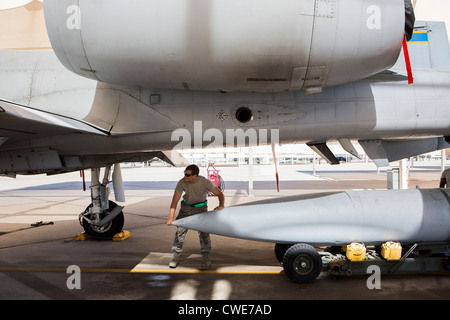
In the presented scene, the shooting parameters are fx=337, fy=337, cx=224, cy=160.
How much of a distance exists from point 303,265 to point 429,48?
3.91m

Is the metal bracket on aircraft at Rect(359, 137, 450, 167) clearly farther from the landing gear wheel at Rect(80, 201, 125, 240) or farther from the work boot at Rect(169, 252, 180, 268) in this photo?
the landing gear wheel at Rect(80, 201, 125, 240)

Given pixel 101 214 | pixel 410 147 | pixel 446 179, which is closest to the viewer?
pixel 446 179

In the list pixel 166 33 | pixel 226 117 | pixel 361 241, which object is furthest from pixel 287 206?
pixel 166 33

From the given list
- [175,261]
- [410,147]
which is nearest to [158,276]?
[175,261]

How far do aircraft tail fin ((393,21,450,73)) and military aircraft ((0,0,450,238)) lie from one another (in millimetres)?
18

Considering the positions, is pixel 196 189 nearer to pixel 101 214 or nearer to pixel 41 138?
pixel 41 138

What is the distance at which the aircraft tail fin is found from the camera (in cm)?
516

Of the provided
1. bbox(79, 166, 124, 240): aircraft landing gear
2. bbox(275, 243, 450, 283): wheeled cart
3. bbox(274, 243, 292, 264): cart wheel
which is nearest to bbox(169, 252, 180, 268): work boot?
bbox(274, 243, 292, 264): cart wheel

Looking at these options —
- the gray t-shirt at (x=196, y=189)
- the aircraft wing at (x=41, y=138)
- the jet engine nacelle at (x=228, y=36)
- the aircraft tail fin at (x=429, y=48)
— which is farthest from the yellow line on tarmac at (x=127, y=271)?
the aircraft tail fin at (x=429, y=48)

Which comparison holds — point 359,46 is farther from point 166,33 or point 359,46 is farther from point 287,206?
point 287,206

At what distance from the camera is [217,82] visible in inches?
151

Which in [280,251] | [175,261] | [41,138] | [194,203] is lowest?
[175,261]

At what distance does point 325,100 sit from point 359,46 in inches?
51.2
